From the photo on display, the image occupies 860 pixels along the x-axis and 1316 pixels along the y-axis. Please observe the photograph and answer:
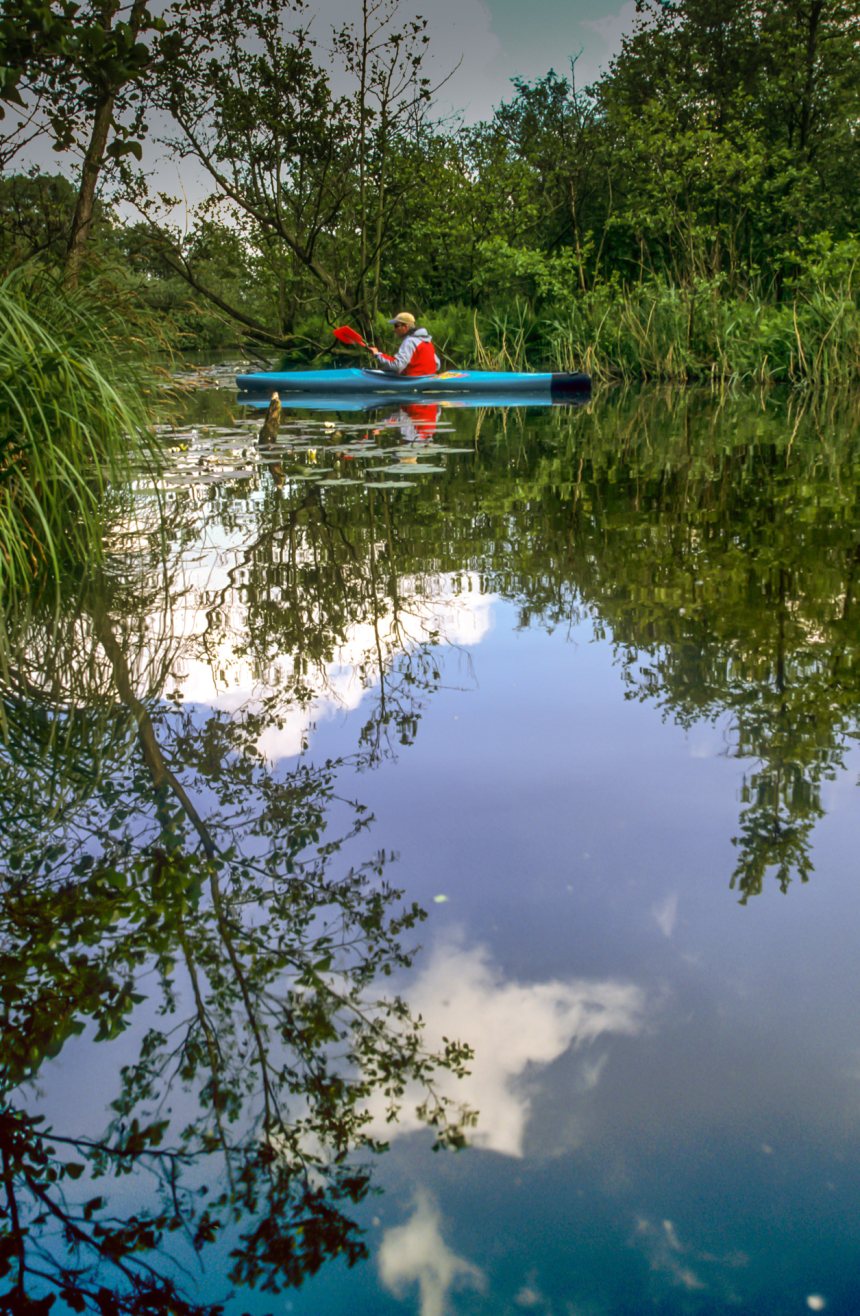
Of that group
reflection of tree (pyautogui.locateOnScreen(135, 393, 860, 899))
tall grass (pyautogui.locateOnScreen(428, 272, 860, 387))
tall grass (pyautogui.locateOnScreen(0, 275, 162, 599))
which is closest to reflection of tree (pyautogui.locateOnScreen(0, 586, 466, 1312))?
reflection of tree (pyautogui.locateOnScreen(135, 393, 860, 899))

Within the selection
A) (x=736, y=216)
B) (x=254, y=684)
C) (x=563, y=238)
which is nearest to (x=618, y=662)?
(x=254, y=684)

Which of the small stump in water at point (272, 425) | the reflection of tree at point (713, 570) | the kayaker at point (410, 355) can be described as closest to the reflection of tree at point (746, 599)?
the reflection of tree at point (713, 570)

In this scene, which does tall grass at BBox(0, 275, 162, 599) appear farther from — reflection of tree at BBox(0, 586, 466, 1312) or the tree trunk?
the tree trunk

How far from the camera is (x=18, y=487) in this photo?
502cm

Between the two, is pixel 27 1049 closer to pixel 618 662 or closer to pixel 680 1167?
pixel 680 1167

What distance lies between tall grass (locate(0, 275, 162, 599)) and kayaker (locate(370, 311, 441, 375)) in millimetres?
8748

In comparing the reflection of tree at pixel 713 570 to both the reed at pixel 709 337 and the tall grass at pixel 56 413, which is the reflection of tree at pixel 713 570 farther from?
the reed at pixel 709 337

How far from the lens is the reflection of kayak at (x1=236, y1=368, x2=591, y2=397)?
14.8 meters

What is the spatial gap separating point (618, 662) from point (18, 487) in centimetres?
278

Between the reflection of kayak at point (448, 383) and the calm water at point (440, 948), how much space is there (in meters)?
10.3

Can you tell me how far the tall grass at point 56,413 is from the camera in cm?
439

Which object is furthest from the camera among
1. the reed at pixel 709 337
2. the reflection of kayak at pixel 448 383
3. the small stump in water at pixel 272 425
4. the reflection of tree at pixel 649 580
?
the reed at pixel 709 337

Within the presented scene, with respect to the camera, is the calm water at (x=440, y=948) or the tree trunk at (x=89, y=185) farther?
the tree trunk at (x=89, y=185)

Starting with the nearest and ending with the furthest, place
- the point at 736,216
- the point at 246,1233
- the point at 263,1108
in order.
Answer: the point at 246,1233 → the point at 263,1108 → the point at 736,216
